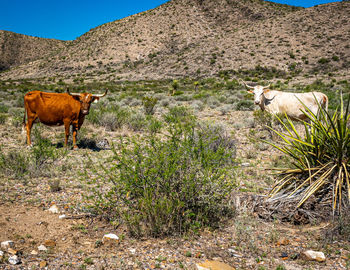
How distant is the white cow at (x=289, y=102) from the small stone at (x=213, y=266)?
658 centimetres

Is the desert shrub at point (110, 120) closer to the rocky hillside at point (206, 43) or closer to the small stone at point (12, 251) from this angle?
the small stone at point (12, 251)

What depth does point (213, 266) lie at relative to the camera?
2.79 meters

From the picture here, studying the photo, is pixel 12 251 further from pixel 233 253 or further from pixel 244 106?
pixel 244 106

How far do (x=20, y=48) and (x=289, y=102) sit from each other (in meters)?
104

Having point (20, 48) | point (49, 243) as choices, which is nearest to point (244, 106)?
point (49, 243)

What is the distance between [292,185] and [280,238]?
96 centimetres

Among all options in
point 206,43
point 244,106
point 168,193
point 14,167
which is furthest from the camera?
point 206,43

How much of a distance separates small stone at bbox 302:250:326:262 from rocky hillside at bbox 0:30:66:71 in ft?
306

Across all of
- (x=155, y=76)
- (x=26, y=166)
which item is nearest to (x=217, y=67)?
(x=155, y=76)

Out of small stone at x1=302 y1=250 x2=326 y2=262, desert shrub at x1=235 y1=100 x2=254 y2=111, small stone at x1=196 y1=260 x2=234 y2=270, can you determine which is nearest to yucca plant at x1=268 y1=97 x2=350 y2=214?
small stone at x1=302 y1=250 x2=326 y2=262

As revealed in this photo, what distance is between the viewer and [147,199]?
3.24 m

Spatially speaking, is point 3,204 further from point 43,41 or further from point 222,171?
point 43,41

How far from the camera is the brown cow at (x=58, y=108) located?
7367 millimetres

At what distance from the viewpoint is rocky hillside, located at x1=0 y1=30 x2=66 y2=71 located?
85688 millimetres
